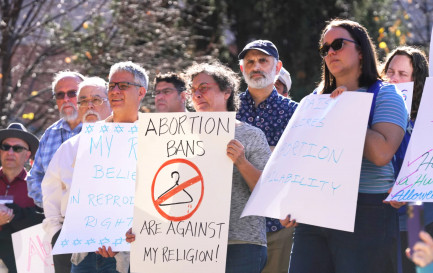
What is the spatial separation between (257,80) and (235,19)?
1122 cm

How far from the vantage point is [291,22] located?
55.2ft

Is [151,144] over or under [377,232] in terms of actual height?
over

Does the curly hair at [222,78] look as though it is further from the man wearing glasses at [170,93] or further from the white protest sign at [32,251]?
the white protest sign at [32,251]

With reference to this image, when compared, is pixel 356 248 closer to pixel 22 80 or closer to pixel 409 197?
pixel 409 197

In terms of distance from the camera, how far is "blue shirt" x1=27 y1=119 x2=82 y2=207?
19.9 feet

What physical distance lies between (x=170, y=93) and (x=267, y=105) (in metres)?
0.65

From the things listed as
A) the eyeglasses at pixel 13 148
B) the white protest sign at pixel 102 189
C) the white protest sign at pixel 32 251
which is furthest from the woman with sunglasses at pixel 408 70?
the eyeglasses at pixel 13 148

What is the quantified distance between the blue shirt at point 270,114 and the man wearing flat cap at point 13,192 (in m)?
2.36

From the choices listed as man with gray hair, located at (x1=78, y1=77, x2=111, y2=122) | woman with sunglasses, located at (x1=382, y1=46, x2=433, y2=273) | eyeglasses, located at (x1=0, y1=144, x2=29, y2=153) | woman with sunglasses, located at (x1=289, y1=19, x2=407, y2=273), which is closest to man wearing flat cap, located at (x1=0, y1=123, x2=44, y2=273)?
eyeglasses, located at (x1=0, y1=144, x2=29, y2=153)

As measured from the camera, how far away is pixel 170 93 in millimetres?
5637

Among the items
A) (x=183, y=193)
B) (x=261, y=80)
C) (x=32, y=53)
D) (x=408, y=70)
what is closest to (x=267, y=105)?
(x=261, y=80)

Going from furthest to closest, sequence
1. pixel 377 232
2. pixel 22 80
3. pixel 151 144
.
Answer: pixel 22 80, pixel 151 144, pixel 377 232

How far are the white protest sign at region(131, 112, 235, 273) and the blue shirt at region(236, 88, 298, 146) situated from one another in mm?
1148

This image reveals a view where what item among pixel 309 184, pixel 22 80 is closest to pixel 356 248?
pixel 309 184
